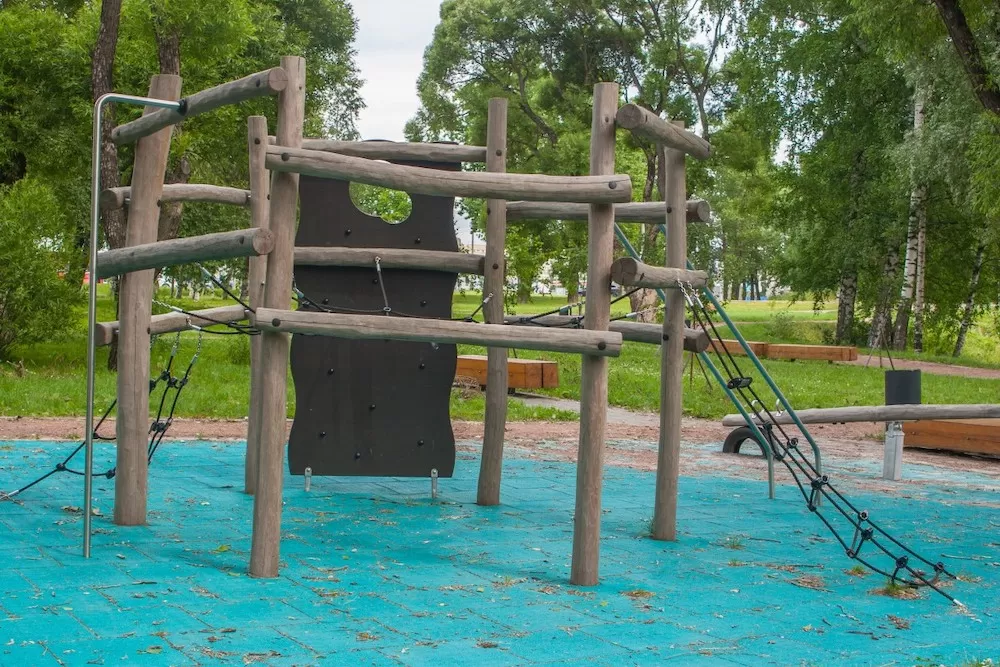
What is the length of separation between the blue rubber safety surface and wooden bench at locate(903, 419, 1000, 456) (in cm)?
361

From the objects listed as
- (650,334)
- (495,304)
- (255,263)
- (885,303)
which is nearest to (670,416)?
(650,334)

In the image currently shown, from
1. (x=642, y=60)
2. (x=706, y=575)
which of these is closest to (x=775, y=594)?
(x=706, y=575)

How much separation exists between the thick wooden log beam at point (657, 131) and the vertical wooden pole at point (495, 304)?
1255 millimetres

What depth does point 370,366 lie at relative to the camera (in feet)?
24.4

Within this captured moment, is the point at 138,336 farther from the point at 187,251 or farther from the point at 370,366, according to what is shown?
the point at 370,366

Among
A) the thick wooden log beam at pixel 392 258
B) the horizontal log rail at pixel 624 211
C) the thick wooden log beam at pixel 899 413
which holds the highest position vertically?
the horizontal log rail at pixel 624 211

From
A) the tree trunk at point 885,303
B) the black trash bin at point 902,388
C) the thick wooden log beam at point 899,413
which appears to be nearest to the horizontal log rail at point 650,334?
the thick wooden log beam at point 899,413

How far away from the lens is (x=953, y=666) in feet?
13.3

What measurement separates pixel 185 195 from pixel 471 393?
26.0 ft

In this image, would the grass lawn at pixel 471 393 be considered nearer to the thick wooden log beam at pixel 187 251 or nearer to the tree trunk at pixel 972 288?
the thick wooden log beam at pixel 187 251

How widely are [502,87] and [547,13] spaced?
352 centimetres

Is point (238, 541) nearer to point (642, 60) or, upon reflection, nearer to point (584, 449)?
point (584, 449)

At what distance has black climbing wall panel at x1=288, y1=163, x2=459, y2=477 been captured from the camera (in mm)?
7344

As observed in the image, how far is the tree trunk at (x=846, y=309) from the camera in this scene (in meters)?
31.4
